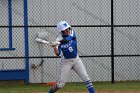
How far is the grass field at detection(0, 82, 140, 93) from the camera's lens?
539 inches

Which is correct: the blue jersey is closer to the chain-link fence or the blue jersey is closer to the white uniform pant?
the white uniform pant

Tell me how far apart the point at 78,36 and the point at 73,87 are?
2199 mm

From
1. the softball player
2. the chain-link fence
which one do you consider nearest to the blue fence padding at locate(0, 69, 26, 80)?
the chain-link fence

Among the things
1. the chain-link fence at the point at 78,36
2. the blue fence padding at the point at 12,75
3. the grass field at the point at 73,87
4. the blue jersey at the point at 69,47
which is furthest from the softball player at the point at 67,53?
the blue fence padding at the point at 12,75

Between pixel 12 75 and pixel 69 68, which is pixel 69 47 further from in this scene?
pixel 12 75

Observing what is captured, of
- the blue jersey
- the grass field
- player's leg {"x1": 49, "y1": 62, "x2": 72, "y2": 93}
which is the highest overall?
the blue jersey

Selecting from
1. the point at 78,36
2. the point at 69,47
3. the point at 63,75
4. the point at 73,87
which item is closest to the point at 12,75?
the point at 73,87

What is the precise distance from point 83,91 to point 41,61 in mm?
2904

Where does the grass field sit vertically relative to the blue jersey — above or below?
below

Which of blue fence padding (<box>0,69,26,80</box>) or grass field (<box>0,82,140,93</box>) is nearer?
→ grass field (<box>0,82,140,93</box>)

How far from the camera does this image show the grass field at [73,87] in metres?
13.7

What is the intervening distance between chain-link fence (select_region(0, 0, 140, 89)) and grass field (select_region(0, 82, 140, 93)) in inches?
17.7

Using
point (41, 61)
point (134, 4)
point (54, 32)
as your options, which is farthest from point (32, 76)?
point (134, 4)

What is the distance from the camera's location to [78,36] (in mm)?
16062
